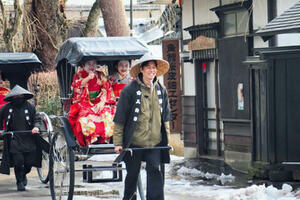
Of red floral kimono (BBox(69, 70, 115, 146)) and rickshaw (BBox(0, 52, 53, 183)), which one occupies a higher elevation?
rickshaw (BBox(0, 52, 53, 183))

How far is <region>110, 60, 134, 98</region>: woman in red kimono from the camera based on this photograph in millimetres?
10477

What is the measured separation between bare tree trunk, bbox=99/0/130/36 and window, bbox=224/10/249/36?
89.2 inches

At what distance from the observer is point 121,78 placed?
10531mm

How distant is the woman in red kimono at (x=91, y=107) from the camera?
9.88 m

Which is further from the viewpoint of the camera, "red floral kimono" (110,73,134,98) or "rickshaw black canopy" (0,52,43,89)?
"rickshaw black canopy" (0,52,43,89)

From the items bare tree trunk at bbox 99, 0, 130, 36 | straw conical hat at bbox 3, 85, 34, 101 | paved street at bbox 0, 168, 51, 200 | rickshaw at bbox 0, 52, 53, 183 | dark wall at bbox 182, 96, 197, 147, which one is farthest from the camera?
dark wall at bbox 182, 96, 197, 147

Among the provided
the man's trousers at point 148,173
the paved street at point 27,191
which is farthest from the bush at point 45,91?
the man's trousers at point 148,173

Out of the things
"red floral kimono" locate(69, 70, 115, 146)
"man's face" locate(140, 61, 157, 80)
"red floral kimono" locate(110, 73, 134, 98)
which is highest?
"man's face" locate(140, 61, 157, 80)

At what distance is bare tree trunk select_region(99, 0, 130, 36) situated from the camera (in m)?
15.6

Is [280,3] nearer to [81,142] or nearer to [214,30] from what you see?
[214,30]

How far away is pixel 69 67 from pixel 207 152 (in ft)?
21.1

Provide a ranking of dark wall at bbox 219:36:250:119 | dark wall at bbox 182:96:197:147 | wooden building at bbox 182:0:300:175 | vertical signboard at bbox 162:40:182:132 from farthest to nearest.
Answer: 1. vertical signboard at bbox 162:40:182:132
2. dark wall at bbox 182:96:197:147
3. dark wall at bbox 219:36:250:119
4. wooden building at bbox 182:0:300:175

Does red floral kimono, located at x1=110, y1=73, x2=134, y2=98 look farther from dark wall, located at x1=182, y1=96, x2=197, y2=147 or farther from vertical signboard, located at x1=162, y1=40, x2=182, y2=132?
vertical signboard, located at x1=162, y1=40, x2=182, y2=132

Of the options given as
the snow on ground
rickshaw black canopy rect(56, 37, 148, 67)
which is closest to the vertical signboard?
the snow on ground
